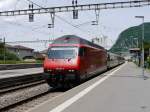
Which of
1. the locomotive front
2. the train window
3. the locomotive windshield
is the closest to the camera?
the locomotive front

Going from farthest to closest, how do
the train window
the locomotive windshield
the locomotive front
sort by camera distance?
the train window < the locomotive windshield < the locomotive front

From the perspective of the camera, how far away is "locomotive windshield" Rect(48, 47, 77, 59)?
24.1m

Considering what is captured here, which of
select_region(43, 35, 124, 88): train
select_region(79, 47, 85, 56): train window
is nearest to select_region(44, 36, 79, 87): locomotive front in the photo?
select_region(43, 35, 124, 88): train

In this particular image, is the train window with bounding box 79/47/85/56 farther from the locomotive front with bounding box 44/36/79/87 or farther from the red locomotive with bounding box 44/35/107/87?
the locomotive front with bounding box 44/36/79/87

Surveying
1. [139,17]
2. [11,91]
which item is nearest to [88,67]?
[11,91]

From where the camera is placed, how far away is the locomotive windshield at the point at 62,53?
78.9 ft

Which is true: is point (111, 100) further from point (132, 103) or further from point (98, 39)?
point (98, 39)

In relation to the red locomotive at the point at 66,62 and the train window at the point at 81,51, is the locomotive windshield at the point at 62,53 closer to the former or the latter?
the red locomotive at the point at 66,62

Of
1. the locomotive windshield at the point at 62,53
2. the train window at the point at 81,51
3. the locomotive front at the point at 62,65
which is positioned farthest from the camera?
the train window at the point at 81,51

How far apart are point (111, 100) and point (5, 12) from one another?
30.9m

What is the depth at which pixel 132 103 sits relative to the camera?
14352 millimetres

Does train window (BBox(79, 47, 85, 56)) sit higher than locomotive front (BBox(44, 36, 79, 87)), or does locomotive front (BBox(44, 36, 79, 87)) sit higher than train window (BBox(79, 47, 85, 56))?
train window (BBox(79, 47, 85, 56))

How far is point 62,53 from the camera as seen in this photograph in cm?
2423

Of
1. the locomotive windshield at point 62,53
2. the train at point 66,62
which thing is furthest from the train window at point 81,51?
the locomotive windshield at point 62,53
